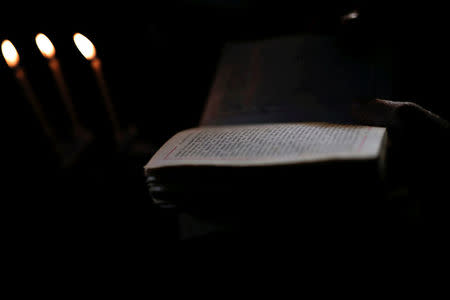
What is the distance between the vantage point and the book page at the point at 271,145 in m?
0.44

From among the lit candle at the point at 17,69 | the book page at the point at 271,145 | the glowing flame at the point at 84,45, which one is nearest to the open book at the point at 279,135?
the book page at the point at 271,145

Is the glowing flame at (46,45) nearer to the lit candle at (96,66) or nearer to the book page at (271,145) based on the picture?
the lit candle at (96,66)

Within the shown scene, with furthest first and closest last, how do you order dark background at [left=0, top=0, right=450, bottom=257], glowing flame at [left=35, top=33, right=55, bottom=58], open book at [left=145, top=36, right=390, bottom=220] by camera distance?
glowing flame at [left=35, top=33, right=55, bottom=58]
dark background at [left=0, top=0, right=450, bottom=257]
open book at [left=145, top=36, right=390, bottom=220]

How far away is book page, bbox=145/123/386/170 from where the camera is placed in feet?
1.44

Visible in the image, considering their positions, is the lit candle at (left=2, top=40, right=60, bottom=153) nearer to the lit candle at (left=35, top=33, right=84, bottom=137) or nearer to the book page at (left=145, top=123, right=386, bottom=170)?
the lit candle at (left=35, top=33, right=84, bottom=137)

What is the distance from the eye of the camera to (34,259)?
25.1 inches

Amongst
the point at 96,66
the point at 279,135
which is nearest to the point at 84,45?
the point at 96,66

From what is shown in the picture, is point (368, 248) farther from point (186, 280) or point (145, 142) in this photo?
point (145, 142)

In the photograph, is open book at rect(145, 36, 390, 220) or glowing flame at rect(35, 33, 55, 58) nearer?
open book at rect(145, 36, 390, 220)

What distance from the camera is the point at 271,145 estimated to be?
50 cm

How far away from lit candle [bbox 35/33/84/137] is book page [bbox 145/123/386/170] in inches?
17.0

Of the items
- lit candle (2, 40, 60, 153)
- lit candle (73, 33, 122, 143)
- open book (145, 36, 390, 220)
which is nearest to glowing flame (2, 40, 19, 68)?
lit candle (2, 40, 60, 153)

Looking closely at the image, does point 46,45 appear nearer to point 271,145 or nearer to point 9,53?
point 9,53

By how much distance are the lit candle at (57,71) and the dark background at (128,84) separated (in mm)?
67
